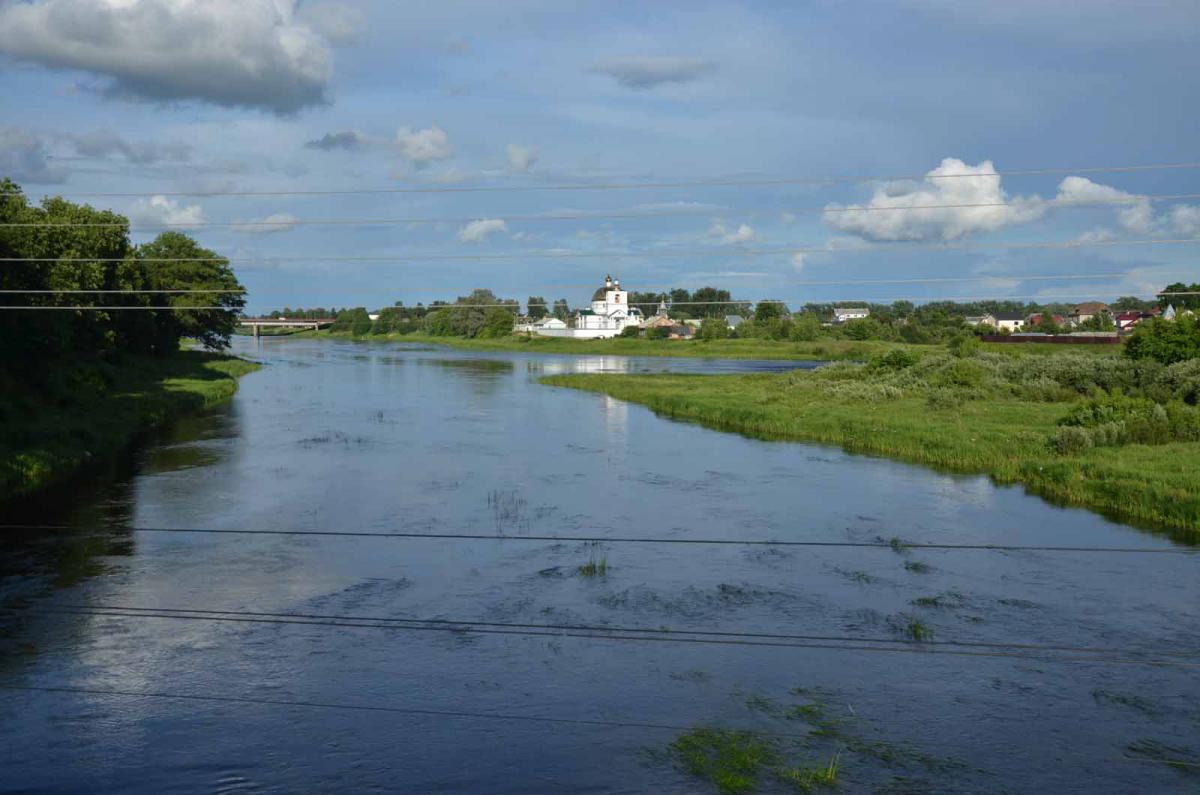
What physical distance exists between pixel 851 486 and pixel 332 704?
19.7 metres

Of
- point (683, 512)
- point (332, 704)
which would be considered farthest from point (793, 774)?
point (683, 512)

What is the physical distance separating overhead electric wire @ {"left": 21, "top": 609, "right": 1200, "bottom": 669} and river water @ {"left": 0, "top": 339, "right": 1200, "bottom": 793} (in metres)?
0.08

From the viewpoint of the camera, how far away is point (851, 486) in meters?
30.6

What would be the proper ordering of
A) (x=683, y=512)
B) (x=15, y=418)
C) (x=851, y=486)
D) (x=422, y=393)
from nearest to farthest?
(x=683, y=512) → (x=851, y=486) → (x=15, y=418) → (x=422, y=393)

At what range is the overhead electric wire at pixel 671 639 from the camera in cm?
1623

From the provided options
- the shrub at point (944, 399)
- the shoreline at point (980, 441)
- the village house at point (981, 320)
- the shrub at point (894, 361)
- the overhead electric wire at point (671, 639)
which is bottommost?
the overhead electric wire at point (671, 639)

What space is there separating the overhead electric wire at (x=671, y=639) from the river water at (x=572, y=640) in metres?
0.08

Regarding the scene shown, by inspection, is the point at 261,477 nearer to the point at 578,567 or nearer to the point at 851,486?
the point at 578,567

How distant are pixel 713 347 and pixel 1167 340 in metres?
77.6

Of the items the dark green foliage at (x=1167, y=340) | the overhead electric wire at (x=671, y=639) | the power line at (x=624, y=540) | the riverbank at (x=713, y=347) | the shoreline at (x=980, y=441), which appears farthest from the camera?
the riverbank at (x=713, y=347)

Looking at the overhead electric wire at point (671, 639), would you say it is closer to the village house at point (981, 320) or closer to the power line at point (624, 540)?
the power line at point (624, 540)

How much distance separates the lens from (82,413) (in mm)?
39375

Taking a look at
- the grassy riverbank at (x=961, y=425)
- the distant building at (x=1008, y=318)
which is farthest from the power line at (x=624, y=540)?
the distant building at (x=1008, y=318)

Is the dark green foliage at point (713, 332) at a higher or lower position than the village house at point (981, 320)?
lower
